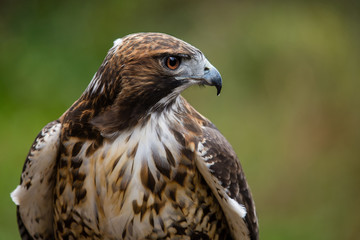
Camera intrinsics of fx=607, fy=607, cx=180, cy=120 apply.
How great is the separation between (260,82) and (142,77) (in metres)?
4.92

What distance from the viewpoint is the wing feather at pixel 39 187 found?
340cm

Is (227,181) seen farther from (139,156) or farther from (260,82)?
(260,82)

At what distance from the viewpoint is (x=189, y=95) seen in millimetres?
7730

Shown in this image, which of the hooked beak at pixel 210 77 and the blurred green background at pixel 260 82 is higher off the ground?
the hooked beak at pixel 210 77

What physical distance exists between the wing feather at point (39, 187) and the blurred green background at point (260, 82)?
3082 mm

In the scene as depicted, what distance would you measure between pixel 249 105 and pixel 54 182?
178 inches

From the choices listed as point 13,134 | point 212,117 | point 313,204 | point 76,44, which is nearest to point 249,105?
point 212,117

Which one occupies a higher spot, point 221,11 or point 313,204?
point 221,11

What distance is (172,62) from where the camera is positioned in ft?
10.2

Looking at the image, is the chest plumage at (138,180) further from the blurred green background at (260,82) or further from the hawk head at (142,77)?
the blurred green background at (260,82)

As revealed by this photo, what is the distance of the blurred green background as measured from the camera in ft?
23.5

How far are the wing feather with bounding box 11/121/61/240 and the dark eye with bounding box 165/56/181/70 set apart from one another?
30.3 inches

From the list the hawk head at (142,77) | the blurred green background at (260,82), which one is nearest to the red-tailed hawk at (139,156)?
the hawk head at (142,77)

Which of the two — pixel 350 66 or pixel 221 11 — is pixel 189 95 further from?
pixel 350 66
